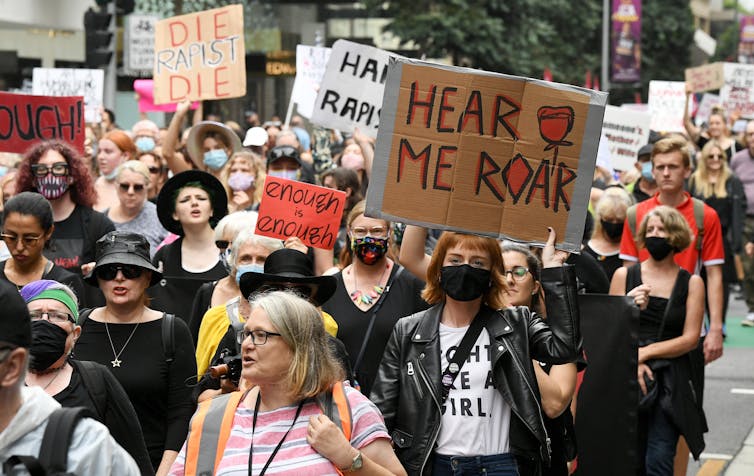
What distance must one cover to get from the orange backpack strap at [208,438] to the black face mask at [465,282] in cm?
148

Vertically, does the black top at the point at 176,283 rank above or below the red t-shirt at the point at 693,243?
below

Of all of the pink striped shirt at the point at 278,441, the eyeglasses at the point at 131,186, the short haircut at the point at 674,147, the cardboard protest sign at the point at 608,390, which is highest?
the short haircut at the point at 674,147

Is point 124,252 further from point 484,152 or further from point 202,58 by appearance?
point 202,58

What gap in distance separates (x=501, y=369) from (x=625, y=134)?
10343mm

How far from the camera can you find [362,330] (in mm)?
7031

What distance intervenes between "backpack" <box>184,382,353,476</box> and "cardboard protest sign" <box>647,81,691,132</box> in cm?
1700

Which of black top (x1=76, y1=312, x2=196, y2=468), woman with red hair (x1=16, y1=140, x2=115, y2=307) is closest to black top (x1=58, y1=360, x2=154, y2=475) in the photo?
black top (x1=76, y1=312, x2=196, y2=468)

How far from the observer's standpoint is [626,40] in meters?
41.0

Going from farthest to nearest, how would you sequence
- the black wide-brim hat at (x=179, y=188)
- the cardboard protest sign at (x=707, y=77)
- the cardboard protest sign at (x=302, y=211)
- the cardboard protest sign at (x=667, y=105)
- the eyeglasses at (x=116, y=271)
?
the cardboard protest sign at (x=707, y=77) < the cardboard protest sign at (x=667, y=105) < the black wide-brim hat at (x=179, y=188) < the cardboard protest sign at (x=302, y=211) < the eyeglasses at (x=116, y=271)

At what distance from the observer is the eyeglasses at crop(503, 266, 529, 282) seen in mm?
6711

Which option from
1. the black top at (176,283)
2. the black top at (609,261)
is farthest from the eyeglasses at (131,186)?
the black top at (609,261)

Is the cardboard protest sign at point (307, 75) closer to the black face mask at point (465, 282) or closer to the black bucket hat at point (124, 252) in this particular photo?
the black bucket hat at point (124, 252)

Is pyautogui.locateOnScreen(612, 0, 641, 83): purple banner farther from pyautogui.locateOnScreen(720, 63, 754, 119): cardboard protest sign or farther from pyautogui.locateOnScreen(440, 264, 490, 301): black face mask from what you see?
pyautogui.locateOnScreen(440, 264, 490, 301): black face mask

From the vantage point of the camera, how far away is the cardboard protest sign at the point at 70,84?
1647 centimetres
